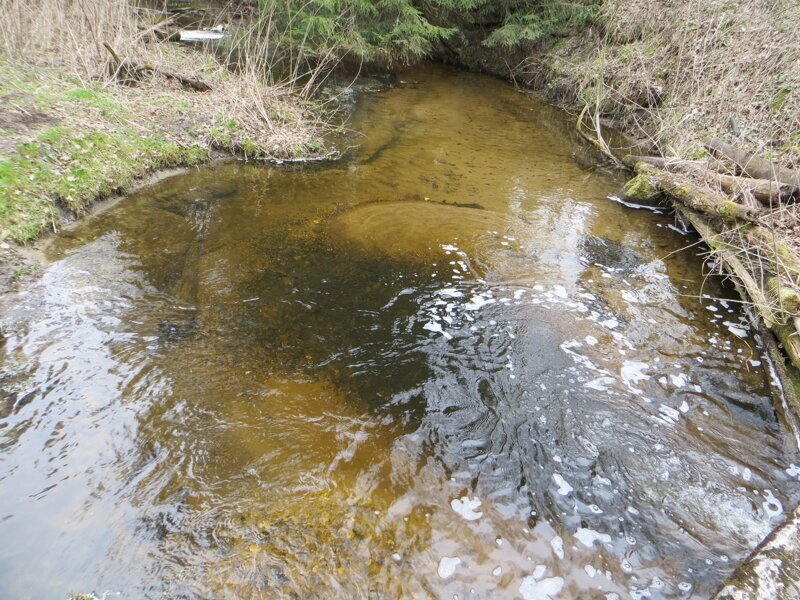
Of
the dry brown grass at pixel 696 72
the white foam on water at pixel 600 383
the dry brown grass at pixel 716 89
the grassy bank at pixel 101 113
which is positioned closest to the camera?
the white foam on water at pixel 600 383

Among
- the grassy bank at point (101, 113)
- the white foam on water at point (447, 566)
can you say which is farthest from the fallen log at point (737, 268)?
the grassy bank at point (101, 113)

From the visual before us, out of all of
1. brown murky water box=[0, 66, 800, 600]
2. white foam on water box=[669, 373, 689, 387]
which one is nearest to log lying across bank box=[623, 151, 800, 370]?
brown murky water box=[0, 66, 800, 600]

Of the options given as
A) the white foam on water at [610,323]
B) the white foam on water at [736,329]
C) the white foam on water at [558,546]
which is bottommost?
the white foam on water at [558,546]

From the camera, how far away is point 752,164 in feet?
23.6

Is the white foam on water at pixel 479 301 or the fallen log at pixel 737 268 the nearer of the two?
the fallen log at pixel 737 268

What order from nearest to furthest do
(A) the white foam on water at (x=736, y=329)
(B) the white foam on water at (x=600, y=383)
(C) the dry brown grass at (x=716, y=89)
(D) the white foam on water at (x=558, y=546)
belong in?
(D) the white foam on water at (x=558, y=546) < (B) the white foam on water at (x=600, y=383) < (A) the white foam on water at (x=736, y=329) < (C) the dry brown grass at (x=716, y=89)

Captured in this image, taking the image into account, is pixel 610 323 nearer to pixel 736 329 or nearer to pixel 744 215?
pixel 736 329

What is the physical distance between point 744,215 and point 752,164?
168 centimetres

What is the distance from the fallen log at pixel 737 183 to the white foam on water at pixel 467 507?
5.46m

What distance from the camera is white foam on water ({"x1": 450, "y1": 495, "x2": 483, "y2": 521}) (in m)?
3.35

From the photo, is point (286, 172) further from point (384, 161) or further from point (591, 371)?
point (591, 371)

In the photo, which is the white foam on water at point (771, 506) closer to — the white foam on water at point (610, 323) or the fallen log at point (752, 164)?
the white foam on water at point (610, 323)

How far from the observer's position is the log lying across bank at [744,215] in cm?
502

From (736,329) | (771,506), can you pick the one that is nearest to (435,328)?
(771,506)
